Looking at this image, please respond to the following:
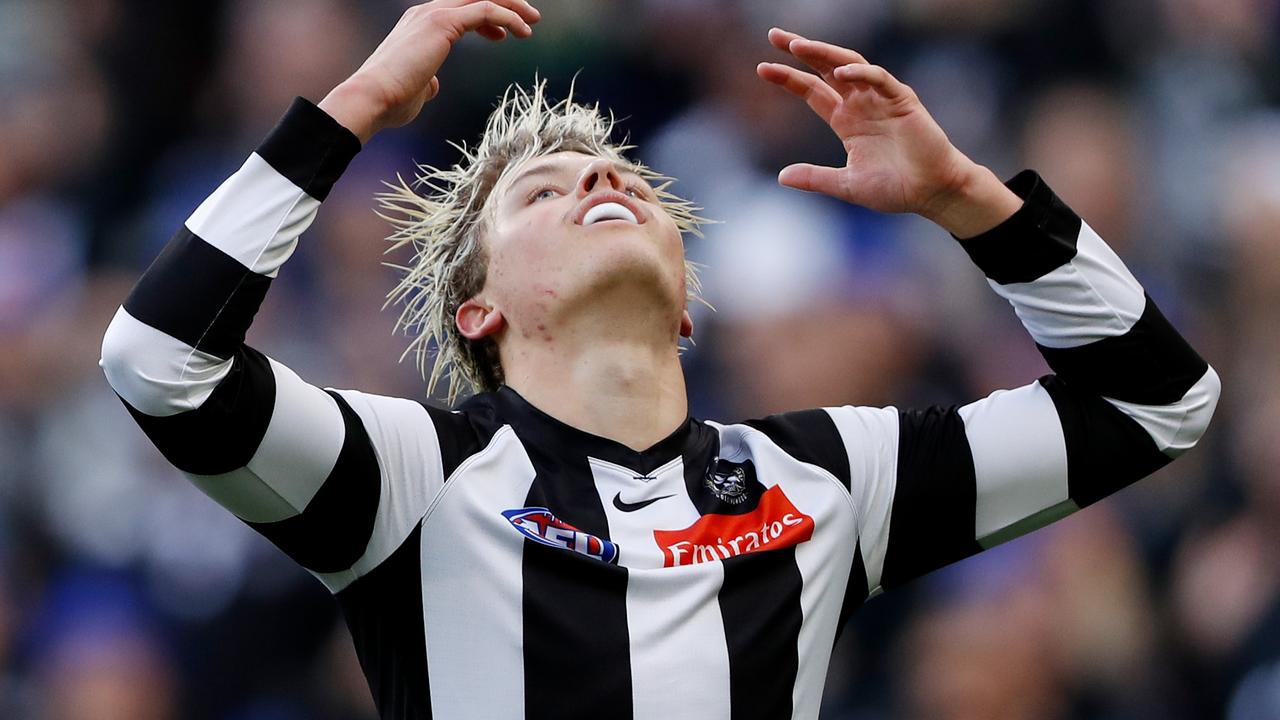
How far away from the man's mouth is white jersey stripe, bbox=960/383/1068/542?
2.35ft

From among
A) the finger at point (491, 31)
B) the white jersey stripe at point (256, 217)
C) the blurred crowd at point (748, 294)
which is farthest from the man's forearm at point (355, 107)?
the blurred crowd at point (748, 294)

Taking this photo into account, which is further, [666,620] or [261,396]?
[666,620]

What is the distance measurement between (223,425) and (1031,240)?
1.37 m

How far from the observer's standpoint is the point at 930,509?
255 centimetres

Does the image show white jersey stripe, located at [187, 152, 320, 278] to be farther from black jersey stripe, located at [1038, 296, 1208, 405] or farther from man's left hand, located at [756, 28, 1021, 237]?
black jersey stripe, located at [1038, 296, 1208, 405]

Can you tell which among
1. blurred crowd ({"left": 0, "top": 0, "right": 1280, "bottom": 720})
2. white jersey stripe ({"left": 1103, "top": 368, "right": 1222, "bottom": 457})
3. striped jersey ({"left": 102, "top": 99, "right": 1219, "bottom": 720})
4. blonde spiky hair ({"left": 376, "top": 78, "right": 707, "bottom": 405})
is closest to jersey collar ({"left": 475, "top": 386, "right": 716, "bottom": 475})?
striped jersey ({"left": 102, "top": 99, "right": 1219, "bottom": 720})

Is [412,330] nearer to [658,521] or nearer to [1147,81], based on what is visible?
[1147,81]

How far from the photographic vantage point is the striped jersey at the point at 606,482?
2.15m

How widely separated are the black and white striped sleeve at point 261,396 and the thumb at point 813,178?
75 cm

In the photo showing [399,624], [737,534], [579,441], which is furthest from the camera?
[579,441]

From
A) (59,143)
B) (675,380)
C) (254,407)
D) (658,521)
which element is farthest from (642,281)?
(59,143)

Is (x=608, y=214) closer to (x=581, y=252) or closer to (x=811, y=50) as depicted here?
(x=581, y=252)

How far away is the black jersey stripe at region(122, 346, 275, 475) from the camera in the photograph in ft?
6.86

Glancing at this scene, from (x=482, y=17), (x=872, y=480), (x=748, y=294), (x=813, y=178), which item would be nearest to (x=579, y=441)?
(x=872, y=480)
